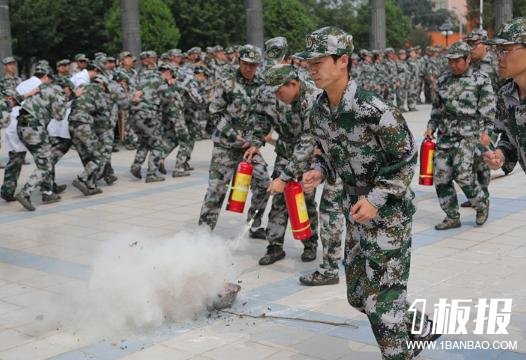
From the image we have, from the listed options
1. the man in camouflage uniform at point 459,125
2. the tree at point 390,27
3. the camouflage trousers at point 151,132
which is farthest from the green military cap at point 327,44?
the tree at point 390,27

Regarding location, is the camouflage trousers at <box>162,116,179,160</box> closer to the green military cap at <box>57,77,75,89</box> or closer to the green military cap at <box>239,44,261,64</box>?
the green military cap at <box>57,77,75,89</box>

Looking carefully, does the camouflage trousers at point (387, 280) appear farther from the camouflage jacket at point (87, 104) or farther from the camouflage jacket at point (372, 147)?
the camouflage jacket at point (87, 104)

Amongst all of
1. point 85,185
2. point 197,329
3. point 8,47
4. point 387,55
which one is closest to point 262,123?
point 197,329

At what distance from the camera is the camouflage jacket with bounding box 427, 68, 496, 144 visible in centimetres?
759

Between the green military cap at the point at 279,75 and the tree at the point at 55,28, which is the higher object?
the tree at the point at 55,28

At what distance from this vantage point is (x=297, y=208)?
570 centimetres

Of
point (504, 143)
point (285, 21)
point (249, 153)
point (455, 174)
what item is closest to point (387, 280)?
point (504, 143)

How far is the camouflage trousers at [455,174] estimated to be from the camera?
773 centimetres

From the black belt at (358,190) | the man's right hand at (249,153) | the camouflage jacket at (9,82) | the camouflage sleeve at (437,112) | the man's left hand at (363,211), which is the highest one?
the camouflage jacket at (9,82)

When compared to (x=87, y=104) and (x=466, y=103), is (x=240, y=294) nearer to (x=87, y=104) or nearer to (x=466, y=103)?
(x=466, y=103)

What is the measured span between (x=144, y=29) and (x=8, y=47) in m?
14.4

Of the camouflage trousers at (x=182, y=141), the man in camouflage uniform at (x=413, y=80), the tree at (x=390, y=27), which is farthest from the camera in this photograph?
the tree at (x=390, y=27)

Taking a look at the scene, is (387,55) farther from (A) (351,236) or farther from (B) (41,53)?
(B) (41,53)

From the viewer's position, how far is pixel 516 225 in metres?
7.91
